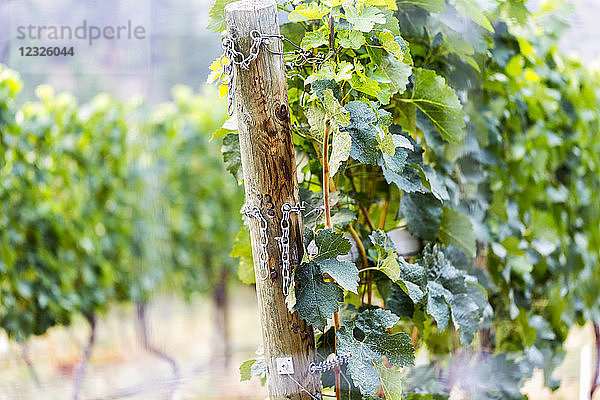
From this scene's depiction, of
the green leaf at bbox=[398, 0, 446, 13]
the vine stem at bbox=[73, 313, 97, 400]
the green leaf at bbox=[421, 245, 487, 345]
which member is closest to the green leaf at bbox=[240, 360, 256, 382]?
the green leaf at bbox=[421, 245, 487, 345]

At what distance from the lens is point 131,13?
5.72ft

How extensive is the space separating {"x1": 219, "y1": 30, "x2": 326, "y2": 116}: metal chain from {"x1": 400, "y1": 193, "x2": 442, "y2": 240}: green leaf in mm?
295

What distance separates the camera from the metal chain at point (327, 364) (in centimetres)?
73

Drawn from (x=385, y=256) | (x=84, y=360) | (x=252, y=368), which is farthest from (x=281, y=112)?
(x=84, y=360)

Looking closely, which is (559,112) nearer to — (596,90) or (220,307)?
(596,90)

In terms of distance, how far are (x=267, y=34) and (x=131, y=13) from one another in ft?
4.02

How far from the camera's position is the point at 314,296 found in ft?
2.27

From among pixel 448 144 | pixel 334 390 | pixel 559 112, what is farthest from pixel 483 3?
pixel 559 112

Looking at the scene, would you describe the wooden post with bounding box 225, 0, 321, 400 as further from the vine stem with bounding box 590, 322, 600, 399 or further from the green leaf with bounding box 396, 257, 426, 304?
the vine stem with bounding box 590, 322, 600, 399

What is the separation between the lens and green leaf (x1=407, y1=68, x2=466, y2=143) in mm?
873

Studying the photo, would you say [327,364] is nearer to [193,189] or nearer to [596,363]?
[596,363]

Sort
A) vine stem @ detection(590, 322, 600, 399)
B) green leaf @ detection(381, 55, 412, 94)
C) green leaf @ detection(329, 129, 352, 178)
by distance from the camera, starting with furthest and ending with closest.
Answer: vine stem @ detection(590, 322, 600, 399), green leaf @ detection(381, 55, 412, 94), green leaf @ detection(329, 129, 352, 178)

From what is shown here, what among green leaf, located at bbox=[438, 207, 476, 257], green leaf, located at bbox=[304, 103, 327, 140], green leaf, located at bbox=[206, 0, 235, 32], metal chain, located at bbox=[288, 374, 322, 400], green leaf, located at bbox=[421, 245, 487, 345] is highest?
green leaf, located at bbox=[206, 0, 235, 32]

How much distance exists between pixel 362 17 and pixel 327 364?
0.44 metres
